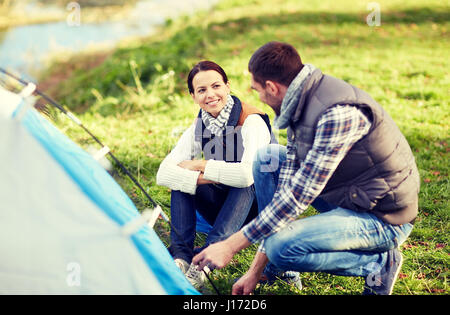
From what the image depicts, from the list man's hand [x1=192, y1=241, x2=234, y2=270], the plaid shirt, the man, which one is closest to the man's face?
the man

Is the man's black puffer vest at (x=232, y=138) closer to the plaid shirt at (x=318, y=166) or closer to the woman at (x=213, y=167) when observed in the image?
the woman at (x=213, y=167)

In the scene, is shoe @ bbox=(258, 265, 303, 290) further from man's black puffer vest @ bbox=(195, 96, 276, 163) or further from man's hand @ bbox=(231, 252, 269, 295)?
man's black puffer vest @ bbox=(195, 96, 276, 163)

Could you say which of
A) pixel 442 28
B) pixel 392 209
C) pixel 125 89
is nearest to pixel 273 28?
pixel 442 28

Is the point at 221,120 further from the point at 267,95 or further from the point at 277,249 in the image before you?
the point at 277,249

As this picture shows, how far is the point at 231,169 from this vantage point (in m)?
2.52

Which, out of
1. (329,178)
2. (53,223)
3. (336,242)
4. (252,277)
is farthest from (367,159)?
(53,223)

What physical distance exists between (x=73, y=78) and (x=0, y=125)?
7.25 meters

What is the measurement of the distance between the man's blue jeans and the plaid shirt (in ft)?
0.24

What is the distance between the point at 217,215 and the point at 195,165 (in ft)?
0.96

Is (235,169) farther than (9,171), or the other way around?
(235,169)

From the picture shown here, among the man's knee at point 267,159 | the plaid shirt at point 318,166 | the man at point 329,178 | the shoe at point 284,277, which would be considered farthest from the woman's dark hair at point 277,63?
the shoe at point 284,277

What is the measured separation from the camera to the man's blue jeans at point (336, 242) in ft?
6.48

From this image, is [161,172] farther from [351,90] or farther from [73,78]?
[73,78]
